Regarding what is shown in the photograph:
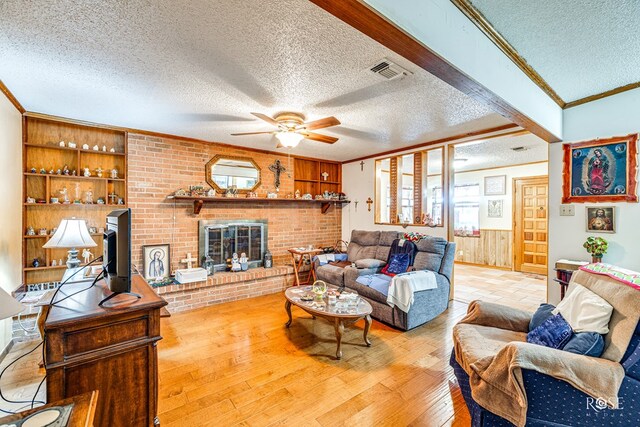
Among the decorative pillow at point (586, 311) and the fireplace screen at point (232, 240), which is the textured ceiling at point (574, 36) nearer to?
the decorative pillow at point (586, 311)

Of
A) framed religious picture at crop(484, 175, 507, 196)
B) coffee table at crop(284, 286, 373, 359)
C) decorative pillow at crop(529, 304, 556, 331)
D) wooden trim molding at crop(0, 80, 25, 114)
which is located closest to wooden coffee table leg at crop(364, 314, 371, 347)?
coffee table at crop(284, 286, 373, 359)

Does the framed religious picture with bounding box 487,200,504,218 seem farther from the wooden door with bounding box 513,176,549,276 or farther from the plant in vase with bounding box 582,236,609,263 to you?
the plant in vase with bounding box 582,236,609,263

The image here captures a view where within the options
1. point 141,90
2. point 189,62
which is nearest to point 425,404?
point 189,62

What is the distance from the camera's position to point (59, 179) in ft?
11.6

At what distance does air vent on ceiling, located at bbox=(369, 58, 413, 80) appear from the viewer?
6.73 feet

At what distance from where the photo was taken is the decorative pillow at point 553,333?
1.57 m

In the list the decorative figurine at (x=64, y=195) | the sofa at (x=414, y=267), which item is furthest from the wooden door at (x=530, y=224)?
the decorative figurine at (x=64, y=195)

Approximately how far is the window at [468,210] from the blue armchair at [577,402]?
6096mm

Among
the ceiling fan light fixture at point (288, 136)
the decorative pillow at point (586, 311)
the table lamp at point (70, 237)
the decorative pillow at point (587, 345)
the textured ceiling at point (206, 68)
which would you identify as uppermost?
the textured ceiling at point (206, 68)

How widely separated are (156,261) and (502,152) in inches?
238

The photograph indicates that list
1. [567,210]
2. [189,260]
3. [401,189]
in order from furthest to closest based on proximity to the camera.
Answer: [401,189] < [189,260] < [567,210]

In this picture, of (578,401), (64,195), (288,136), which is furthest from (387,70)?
(64,195)

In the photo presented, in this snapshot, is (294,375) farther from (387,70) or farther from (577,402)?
(387,70)

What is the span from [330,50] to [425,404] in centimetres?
253
